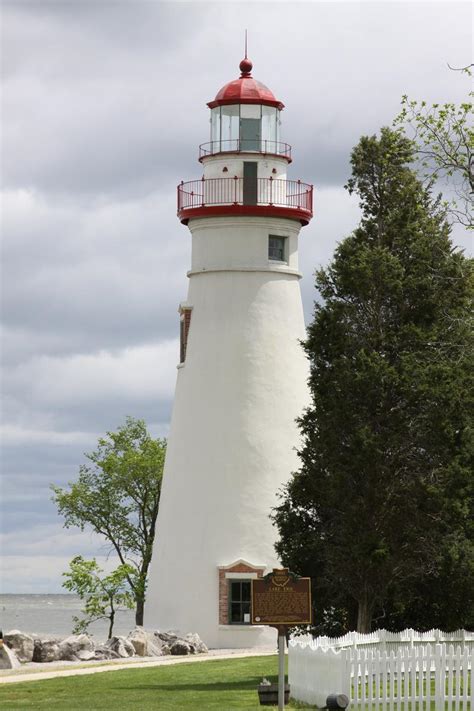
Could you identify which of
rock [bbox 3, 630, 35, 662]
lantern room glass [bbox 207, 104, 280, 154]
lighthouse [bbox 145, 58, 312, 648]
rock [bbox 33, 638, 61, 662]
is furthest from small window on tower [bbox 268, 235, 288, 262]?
rock [bbox 3, 630, 35, 662]

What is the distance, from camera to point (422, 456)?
29203 millimetres

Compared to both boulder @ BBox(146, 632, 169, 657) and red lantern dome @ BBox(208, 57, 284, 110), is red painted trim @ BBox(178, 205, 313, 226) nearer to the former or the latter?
red lantern dome @ BBox(208, 57, 284, 110)

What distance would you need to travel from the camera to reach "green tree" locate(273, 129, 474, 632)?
28.8 m

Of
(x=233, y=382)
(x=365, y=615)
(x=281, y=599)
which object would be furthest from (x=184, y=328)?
(x=281, y=599)

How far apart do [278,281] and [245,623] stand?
908 centimetres

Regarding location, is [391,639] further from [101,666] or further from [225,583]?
[225,583]

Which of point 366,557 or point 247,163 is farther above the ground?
point 247,163

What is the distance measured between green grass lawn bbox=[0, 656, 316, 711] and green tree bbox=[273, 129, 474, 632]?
8.54 feet

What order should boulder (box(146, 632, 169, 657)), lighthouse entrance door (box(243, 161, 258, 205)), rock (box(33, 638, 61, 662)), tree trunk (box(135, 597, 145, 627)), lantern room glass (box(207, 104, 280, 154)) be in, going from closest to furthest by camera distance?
1. rock (box(33, 638, 61, 662))
2. boulder (box(146, 632, 169, 657))
3. lighthouse entrance door (box(243, 161, 258, 205))
4. lantern room glass (box(207, 104, 280, 154))
5. tree trunk (box(135, 597, 145, 627))

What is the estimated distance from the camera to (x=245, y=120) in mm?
40281

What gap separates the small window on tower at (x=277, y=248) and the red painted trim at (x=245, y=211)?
0.63 m

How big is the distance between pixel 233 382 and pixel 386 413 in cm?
1013

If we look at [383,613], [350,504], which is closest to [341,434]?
[350,504]

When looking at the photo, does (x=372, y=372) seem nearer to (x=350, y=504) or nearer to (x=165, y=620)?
(x=350, y=504)
